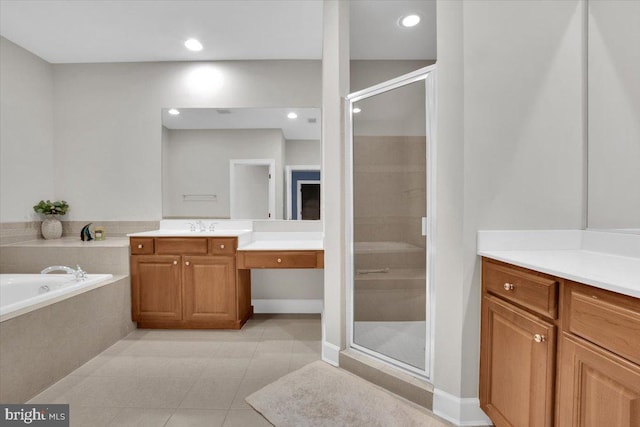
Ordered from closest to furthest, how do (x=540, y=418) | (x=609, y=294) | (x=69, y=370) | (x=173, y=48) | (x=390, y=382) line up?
(x=609, y=294), (x=540, y=418), (x=390, y=382), (x=69, y=370), (x=173, y=48)

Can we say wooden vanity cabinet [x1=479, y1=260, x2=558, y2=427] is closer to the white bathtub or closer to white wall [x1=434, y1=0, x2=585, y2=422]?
white wall [x1=434, y1=0, x2=585, y2=422]

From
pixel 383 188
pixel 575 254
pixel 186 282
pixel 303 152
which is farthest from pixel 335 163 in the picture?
pixel 186 282

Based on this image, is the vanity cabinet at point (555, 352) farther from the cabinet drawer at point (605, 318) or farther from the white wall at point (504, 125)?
the white wall at point (504, 125)

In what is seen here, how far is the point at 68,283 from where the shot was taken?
2479mm

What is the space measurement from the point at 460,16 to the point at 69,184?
13.1 feet

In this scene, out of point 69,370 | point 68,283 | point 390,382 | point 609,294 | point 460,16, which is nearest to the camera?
point 609,294

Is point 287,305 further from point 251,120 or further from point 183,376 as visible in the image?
→ point 251,120

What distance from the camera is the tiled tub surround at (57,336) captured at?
1735mm

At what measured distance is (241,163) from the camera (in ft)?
11.0

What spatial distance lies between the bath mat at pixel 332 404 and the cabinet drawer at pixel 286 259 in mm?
898

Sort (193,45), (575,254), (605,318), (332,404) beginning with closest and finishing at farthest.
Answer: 1. (605,318)
2. (575,254)
3. (332,404)
4. (193,45)

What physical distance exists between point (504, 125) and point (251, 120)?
2.51 m

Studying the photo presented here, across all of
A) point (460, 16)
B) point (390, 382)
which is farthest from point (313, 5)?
point (390, 382)

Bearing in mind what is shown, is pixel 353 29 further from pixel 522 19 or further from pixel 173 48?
pixel 173 48
